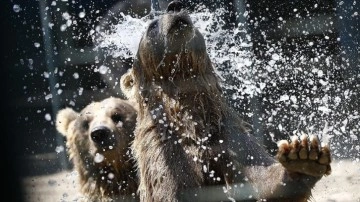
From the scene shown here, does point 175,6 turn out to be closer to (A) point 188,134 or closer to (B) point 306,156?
(A) point 188,134

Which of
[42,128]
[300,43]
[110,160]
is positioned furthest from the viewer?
[42,128]

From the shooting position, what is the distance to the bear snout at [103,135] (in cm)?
352

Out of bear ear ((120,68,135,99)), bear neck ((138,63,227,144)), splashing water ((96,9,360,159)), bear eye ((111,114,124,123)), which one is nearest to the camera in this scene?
bear neck ((138,63,227,144))

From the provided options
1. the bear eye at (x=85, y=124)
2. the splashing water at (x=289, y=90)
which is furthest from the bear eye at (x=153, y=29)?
the splashing water at (x=289, y=90)

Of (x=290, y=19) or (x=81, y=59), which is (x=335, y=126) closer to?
(x=290, y=19)

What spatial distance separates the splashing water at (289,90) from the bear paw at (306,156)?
1697mm

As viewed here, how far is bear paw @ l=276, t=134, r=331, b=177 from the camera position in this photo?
238cm

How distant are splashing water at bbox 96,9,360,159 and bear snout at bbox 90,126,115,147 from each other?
0.71 metres

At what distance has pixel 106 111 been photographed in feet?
12.3

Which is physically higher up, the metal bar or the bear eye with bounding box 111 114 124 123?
the metal bar

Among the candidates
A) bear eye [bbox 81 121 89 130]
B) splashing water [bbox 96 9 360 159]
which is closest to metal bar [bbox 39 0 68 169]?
→ splashing water [bbox 96 9 360 159]

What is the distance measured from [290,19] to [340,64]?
0.45 meters

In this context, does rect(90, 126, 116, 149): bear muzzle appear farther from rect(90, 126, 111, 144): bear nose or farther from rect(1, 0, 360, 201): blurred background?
rect(1, 0, 360, 201): blurred background

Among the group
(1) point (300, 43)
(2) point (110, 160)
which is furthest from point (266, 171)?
(1) point (300, 43)
